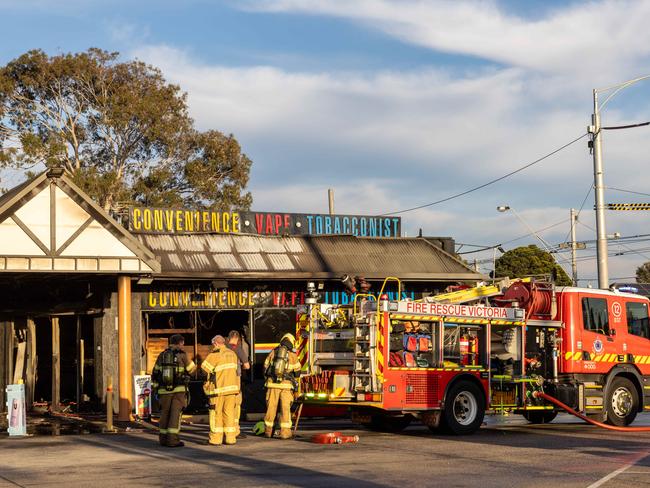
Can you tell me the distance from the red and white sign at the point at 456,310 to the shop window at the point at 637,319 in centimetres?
282

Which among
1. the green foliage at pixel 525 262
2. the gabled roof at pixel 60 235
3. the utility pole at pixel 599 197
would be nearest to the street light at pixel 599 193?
the utility pole at pixel 599 197

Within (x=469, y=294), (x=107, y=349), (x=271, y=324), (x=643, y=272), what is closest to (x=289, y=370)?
(x=469, y=294)

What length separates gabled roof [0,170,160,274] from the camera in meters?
A: 19.5

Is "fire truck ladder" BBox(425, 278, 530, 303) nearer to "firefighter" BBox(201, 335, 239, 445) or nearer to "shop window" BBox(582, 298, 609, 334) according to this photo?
"shop window" BBox(582, 298, 609, 334)

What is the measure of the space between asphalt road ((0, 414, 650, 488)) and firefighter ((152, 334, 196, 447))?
0.96 feet

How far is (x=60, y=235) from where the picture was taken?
65.1ft

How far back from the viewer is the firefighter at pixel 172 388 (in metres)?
14.9

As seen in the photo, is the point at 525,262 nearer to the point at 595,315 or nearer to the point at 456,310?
the point at 595,315

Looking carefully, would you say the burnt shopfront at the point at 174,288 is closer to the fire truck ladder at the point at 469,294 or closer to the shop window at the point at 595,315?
the fire truck ladder at the point at 469,294

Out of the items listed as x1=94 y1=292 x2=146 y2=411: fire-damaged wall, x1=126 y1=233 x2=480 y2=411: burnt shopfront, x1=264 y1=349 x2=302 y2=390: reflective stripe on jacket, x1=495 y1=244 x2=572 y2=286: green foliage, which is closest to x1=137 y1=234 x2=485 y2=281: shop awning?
x1=126 y1=233 x2=480 y2=411: burnt shopfront

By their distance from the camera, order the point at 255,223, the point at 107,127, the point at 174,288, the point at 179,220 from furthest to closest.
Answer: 1. the point at 107,127
2. the point at 255,223
3. the point at 179,220
4. the point at 174,288

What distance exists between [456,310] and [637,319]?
15.1 ft

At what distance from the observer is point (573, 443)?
15.2 meters

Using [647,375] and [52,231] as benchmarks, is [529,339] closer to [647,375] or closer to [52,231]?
[647,375]
